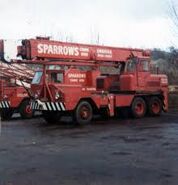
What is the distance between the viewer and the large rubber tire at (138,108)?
74.0ft

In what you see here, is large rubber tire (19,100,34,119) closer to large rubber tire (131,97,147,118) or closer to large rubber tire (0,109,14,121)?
large rubber tire (0,109,14,121)

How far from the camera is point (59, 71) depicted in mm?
20297

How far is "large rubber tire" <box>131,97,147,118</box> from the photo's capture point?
2256cm

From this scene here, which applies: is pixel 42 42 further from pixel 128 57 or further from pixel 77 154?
pixel 77 154

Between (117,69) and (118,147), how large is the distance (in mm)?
11758

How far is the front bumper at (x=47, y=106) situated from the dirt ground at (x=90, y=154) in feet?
2.66

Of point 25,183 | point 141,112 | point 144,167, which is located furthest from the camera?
point 141,112

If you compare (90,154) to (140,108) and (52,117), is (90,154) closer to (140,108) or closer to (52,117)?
(52,117)

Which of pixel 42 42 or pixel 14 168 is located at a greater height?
pixel 42 42

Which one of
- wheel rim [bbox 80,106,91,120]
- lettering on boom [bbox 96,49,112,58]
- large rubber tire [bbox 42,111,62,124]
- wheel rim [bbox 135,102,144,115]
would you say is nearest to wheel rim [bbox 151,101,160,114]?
wheel rim [bbox 135,102,144,115]

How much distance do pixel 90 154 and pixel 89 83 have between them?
9.26 meters

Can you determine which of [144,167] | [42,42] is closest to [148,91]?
[42,42]

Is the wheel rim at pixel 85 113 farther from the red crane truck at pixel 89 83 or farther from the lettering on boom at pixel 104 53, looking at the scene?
the lettering on boom at pixel 104 53

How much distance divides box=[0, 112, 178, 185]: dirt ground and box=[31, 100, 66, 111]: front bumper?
81 centimetres
